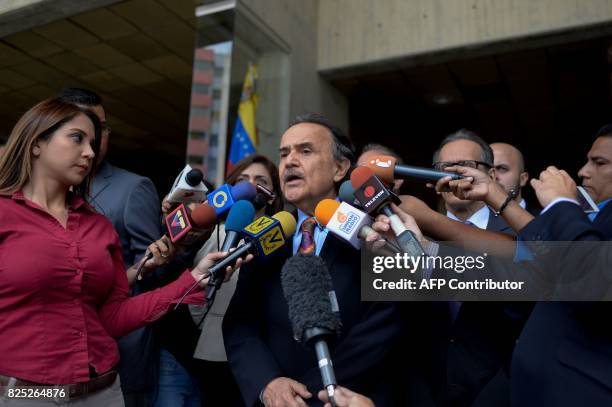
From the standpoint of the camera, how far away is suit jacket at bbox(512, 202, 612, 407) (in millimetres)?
1347

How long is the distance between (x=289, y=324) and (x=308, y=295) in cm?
38

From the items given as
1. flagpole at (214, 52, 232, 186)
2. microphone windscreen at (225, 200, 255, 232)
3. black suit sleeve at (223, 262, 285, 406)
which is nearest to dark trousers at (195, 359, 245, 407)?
black suit sleeve at (223, 262, 285, 406)

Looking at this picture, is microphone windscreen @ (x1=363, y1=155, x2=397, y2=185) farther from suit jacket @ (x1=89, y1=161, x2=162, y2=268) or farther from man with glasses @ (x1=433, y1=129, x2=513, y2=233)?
suit jacket @ (x1=89, y1=161, x2=162, y2=268)

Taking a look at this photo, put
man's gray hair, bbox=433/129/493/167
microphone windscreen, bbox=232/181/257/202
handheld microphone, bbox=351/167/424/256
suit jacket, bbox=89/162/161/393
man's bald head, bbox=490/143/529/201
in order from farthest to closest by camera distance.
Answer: man's bald head, bbox=490/143/529/201 → man's gray hair, bbox=433/129/493/167 → suit jacket, bbox=89/162/161/393 → microphone windscreen, bbox=232/181/257/202 → handheld microphone, bbox=351/167/424/256

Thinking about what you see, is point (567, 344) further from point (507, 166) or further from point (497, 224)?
point (507, 166)

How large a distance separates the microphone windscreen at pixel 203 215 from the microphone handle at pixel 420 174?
601 millimetres

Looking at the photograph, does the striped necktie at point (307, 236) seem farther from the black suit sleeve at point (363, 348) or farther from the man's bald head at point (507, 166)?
the man's bald head at point (507, 166)

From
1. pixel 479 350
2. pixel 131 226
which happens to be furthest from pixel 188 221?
pixel 479 350

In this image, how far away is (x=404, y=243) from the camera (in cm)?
140

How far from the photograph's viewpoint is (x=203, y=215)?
6.02 ft

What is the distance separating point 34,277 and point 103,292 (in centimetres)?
25

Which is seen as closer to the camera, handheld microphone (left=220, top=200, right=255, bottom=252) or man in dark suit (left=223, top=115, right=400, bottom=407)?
man in dark suit (left=223, top=115, right=400, bottom=407)

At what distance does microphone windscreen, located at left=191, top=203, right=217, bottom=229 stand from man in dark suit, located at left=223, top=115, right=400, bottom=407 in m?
0.21

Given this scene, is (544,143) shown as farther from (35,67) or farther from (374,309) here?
(374,309)
